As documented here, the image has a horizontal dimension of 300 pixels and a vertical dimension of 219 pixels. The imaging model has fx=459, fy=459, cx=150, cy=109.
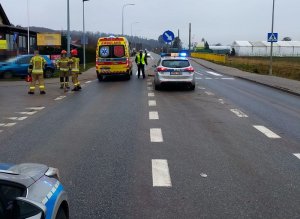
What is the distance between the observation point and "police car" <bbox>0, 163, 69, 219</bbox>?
279 cm

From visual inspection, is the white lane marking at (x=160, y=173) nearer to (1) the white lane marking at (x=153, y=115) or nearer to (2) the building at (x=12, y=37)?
(1) the white lane marking at (x=153, y=115)

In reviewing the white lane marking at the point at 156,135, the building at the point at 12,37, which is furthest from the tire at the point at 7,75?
the white lane marking at the point at 156,135

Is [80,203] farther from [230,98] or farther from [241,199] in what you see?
[230,98]

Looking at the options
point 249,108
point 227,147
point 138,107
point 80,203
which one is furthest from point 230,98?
point 80,203

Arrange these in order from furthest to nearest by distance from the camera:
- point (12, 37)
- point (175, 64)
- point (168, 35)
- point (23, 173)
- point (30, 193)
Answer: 1. point (12, 37)
2. point (168, 35)
3. point (175, 64)
4. point (23, 173)
5. point (30, 193)

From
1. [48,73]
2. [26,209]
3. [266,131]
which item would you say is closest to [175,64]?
[266,131]

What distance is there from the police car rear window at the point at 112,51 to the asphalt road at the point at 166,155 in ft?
37.4

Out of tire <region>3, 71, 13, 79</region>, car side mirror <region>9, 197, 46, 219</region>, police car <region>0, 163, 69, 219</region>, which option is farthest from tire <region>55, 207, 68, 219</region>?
tire <region>3, 71, 13, 79</region>

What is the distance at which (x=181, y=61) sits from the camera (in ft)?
65.7

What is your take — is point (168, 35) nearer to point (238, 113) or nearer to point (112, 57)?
point (112, 57)

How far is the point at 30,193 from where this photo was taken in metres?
3.03

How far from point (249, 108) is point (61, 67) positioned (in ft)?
29.9

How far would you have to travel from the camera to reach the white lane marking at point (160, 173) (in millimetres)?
5848

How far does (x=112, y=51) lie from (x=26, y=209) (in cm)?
2312
